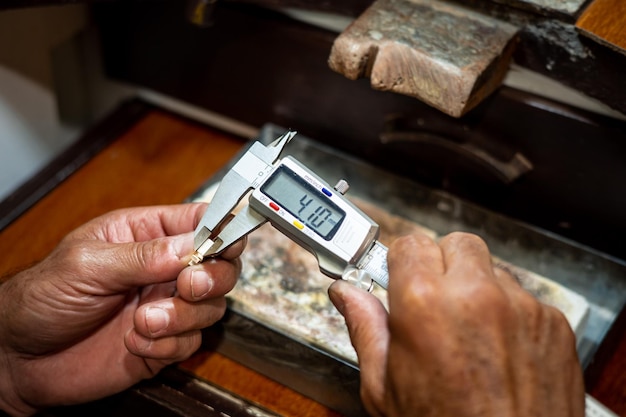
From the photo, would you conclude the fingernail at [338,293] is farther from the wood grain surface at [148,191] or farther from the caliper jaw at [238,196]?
the wood grain surface at [148,191]

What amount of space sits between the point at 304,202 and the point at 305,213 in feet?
0.04

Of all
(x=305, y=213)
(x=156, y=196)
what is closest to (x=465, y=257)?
(x=305, y=213)

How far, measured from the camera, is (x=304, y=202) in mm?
692

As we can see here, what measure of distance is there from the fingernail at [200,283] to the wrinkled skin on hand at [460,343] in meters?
0.17

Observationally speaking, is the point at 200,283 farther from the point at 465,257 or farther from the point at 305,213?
the point at 465,257

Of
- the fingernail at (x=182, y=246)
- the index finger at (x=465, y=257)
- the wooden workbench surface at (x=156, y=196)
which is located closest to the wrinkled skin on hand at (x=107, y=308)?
the fingernail at (x=182, y=246)

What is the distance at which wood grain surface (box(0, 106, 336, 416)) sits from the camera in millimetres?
915

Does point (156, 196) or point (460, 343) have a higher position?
point (460, 343)

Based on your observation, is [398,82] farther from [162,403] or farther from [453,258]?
[162,403]

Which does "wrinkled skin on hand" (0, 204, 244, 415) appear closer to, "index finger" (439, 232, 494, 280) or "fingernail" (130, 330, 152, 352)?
"fingernail" (130, 330, 152, 352)

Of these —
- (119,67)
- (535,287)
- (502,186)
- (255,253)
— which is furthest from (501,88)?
(119,67)

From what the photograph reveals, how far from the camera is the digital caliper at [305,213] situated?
2.25ft

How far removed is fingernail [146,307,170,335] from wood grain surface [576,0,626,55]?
1.93 feet

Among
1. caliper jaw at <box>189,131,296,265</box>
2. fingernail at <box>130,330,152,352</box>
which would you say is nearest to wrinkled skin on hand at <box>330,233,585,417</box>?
caliper jaw at <box>189,131,296,265</box>
